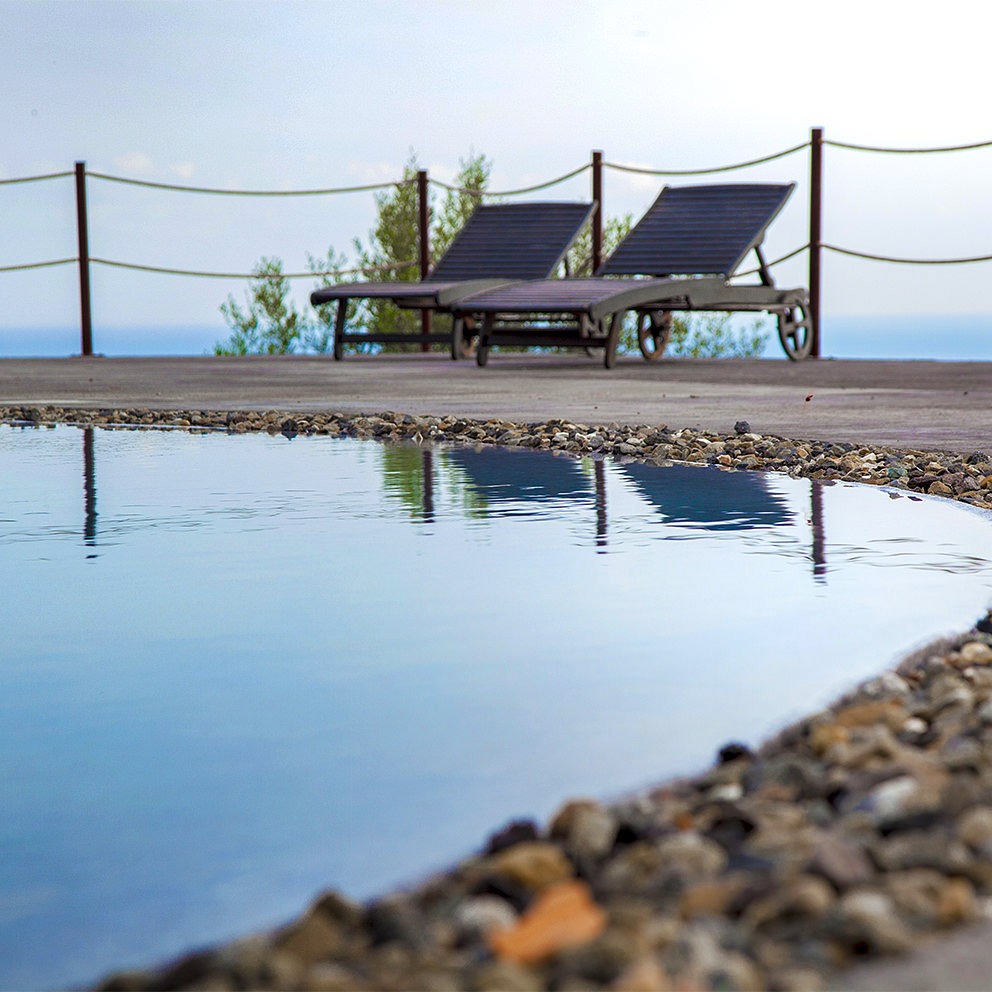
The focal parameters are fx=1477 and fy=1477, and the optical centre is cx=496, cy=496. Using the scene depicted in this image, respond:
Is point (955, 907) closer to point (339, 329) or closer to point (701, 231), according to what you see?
point (701, 231)

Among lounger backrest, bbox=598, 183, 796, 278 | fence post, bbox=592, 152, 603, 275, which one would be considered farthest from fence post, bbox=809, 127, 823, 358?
fence post, bbox=592, 152, 603, 275

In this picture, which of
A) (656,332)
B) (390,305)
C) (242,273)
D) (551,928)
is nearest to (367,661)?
(551,928)

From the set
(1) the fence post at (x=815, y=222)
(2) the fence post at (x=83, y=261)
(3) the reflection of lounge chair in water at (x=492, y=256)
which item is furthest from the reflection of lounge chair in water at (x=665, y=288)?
(2) the fence post at (x=83, y=261)

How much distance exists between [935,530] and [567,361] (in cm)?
636

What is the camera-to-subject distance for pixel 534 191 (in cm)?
1082

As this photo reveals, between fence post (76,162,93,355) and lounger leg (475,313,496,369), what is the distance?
315 centimetres

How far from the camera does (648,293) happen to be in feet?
25.3

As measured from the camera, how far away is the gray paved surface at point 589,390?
490 cm

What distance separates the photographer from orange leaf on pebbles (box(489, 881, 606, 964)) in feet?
3.43

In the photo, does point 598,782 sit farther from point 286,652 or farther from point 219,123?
point 219,123

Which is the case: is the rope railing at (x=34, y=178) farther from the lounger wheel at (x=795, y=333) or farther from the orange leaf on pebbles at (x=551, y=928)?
the orange leaf on pebbles at (x=551, y=928)

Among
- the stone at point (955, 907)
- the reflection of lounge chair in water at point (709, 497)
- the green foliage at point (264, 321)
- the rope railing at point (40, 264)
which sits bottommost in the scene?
the stone at point (955, 907)

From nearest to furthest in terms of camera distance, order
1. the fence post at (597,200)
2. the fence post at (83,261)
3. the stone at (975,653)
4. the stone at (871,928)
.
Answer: the stone at (871,928), the stone at (975,653), the fence post at (83,261), the fence post at (597,200)

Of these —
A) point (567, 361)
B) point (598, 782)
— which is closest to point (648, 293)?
point (567, 361)
